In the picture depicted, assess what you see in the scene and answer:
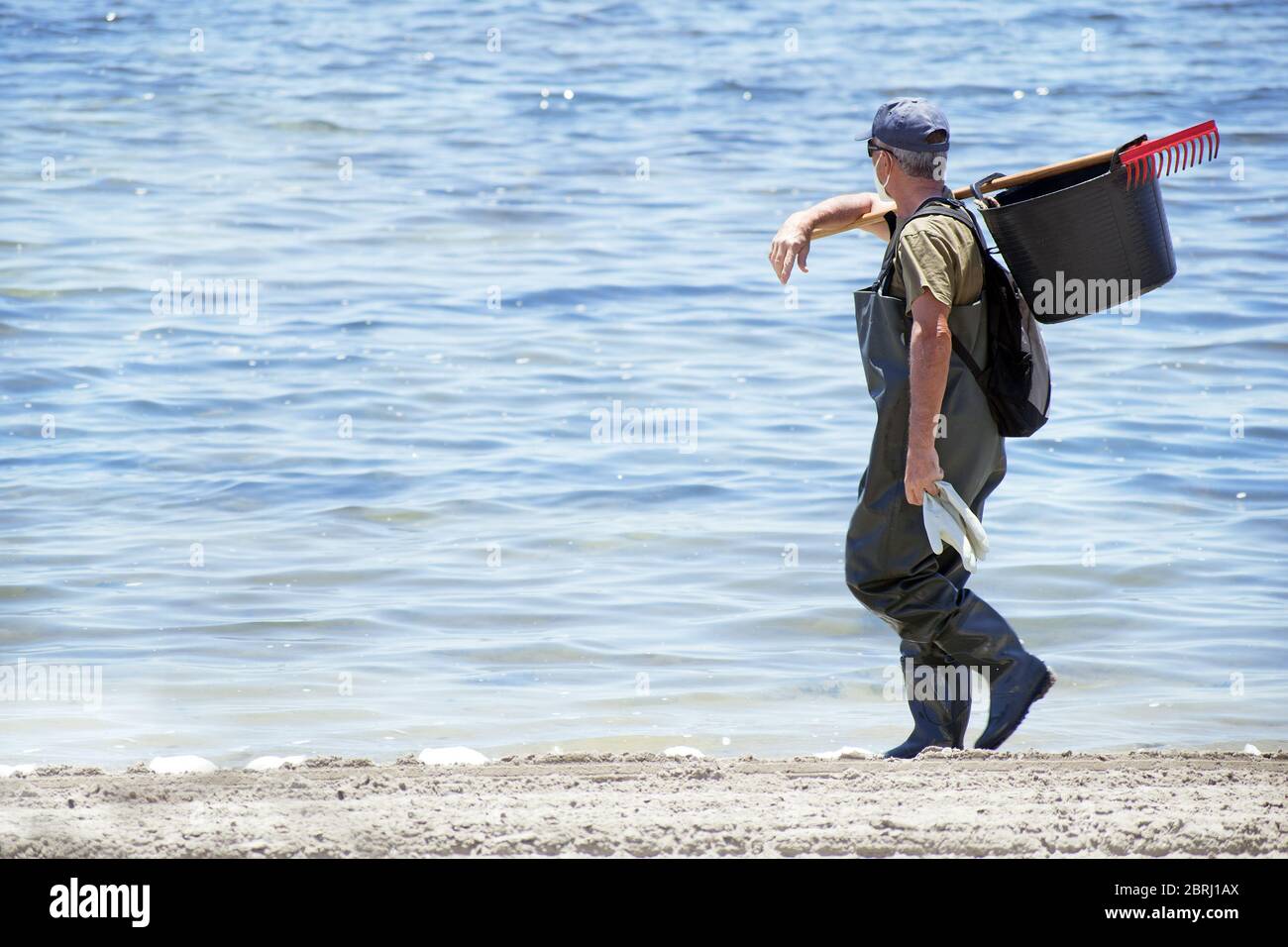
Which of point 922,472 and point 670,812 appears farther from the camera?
point 922,472

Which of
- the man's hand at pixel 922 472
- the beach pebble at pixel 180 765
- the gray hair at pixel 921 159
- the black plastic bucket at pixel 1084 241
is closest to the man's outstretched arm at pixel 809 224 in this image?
the gray hair at pixel 921 159

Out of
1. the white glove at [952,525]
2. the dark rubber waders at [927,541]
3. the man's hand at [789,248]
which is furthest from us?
the man's hand at [789,248]

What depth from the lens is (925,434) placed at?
4227 millimetres

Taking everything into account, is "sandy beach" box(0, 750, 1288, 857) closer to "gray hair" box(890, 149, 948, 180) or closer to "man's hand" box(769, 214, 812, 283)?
"man's hand" box(769, 214, 812, 283)

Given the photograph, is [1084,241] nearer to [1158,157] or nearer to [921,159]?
[1158,157]

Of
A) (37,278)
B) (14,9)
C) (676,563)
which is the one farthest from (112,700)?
(14,9)

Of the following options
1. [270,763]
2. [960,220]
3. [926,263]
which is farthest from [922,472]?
[270,763]

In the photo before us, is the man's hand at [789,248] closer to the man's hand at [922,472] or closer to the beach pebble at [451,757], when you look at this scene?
the man's hand at [922,472]

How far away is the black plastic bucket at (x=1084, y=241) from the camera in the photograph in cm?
422

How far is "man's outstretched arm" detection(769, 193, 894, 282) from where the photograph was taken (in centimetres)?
449

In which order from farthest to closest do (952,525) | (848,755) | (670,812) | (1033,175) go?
(848,755)
(1033,175)
(952,525)
(670,812)

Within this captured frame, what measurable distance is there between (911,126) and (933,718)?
1.69 m
